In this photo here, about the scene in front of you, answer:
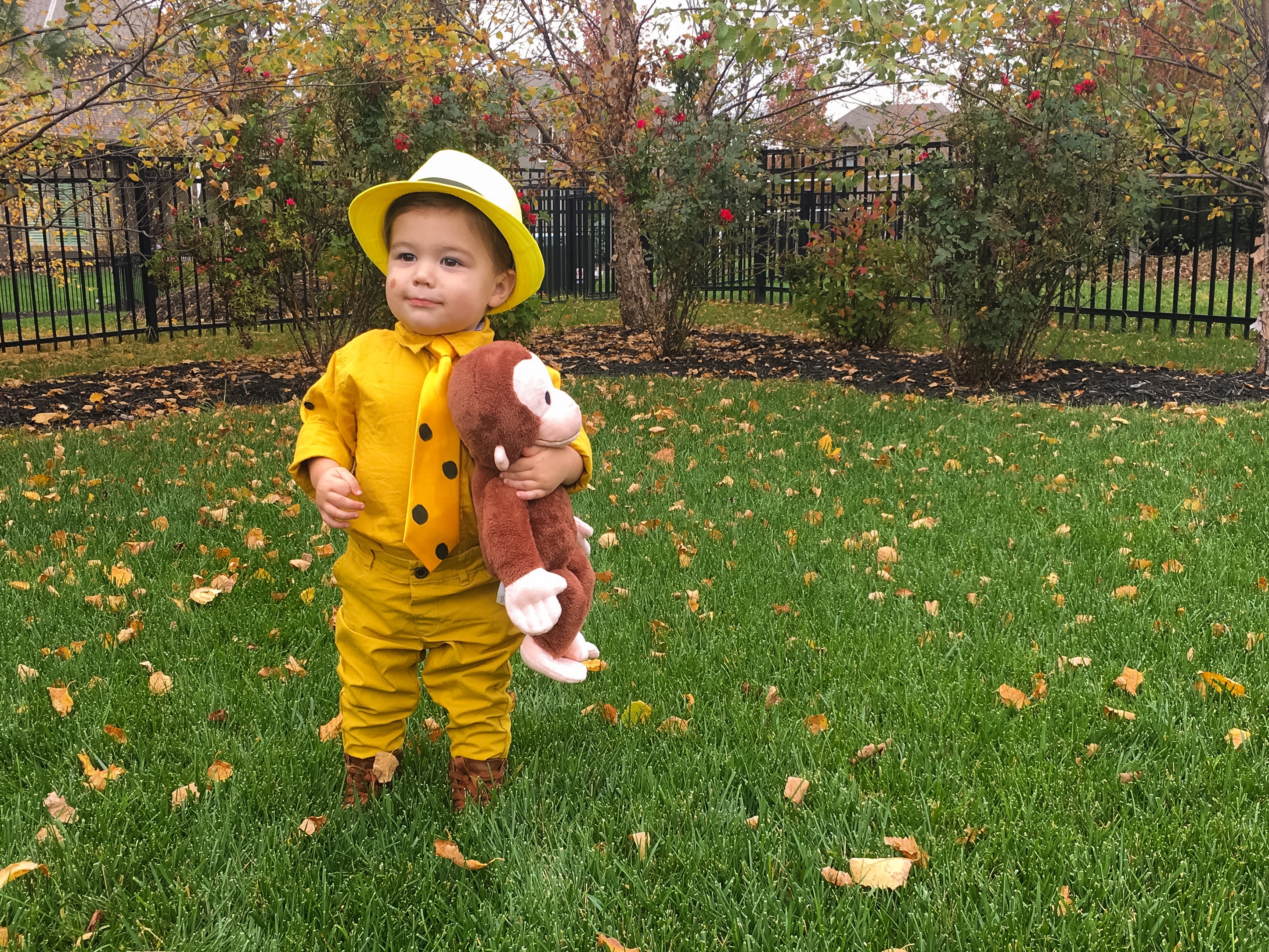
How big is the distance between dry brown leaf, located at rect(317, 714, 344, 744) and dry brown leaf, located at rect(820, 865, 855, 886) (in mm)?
1300

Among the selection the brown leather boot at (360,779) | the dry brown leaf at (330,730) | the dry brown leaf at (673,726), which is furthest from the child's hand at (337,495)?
the dry brown leaf at (673,726)

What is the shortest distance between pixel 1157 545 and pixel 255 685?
3414 millimetres

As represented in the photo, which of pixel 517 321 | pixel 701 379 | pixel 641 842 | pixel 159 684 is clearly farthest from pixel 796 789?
pixel 517 321

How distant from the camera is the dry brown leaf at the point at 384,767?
7.80 ft

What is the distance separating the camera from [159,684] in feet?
9.56

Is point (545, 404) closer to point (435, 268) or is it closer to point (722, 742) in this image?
point (435, 268)

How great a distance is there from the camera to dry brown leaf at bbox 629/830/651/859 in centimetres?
210

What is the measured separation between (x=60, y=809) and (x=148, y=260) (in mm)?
10684

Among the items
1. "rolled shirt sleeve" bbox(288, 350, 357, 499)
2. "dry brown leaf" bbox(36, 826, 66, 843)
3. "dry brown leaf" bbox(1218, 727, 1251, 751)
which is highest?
"rolled shirt sleeve" bbox(288, 350, 357, 499)

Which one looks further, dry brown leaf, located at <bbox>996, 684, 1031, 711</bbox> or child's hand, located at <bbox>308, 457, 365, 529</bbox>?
dry brown leaf, located at <bbox>996, 684, 1031, 711</bbox>

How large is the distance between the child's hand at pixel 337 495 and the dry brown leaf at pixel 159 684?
1245 millimetres

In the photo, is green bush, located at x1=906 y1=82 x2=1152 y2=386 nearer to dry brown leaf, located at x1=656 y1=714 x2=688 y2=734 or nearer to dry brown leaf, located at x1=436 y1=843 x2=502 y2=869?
dry brown leaf, located at x1=656 y1=714 x2=688 y2=734

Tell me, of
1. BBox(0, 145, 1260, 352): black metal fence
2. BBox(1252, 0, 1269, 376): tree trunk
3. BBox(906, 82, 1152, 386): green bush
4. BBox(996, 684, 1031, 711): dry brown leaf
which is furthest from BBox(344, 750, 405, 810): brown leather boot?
BBox(1252, 0, 1269, 376): tree trunk

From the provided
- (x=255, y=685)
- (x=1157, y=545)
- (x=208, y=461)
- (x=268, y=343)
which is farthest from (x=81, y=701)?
(x=268, y=343)
